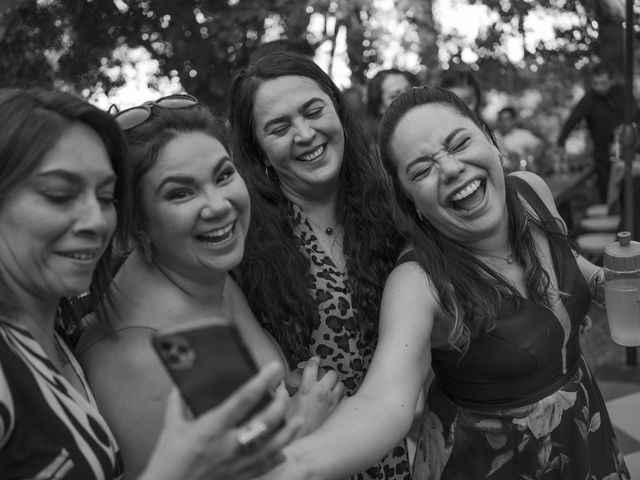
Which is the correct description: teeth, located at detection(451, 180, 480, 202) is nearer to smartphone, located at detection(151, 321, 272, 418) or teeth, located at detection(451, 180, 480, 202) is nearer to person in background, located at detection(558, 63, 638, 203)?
smartphone, located at detection(151, 321, 272, 418)

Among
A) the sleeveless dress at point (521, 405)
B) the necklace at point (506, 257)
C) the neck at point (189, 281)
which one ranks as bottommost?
the sleeveless dress at point (521, 405)

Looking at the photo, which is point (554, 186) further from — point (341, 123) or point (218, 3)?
point (341, 123)

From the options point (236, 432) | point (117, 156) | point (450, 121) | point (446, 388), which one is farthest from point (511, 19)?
point (236, 432)

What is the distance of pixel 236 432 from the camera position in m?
0.93

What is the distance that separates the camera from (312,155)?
203 cm

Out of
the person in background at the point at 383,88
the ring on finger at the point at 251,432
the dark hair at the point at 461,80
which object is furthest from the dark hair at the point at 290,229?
the dark hair at the point at 461,80

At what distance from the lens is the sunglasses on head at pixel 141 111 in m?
1.52

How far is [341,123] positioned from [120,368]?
115 cm

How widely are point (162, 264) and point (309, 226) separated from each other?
0.62 meters

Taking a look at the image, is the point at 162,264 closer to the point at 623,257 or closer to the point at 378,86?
the point at 623,257

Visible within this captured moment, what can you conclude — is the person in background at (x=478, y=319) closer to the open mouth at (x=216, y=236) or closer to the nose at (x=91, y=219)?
the open mouth at (x=216, y=236)

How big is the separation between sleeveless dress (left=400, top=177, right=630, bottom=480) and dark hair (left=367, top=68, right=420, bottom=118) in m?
2.62

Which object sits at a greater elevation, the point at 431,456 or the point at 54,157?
the point at 54,157

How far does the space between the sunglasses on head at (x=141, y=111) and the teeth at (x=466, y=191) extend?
0.70 m
